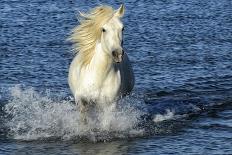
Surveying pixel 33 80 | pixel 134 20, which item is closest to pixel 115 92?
pixel 33 80

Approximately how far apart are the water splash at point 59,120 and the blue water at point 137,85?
0.05ft

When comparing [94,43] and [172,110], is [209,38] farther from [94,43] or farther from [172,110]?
[94,43]

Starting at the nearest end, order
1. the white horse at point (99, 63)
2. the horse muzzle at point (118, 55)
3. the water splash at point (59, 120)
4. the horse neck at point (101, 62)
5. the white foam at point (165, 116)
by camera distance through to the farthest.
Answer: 1. the horse muzzle at point (118, 55)
2. the white horse at point (99, 63)
3. the horse neck at point (101, 62)
4. the water splash at point (59, 120)
5. the white foam at point (165, 116)

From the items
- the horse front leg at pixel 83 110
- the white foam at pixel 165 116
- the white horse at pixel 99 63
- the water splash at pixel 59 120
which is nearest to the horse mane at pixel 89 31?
the white horse at pixel 99 63

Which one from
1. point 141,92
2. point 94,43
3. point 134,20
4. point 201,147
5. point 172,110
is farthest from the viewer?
point 134,20

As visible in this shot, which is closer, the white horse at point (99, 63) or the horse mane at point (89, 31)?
the white horse at point (99, 63)

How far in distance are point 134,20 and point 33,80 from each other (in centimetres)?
625

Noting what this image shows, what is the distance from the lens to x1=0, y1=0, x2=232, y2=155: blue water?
29.6 ft

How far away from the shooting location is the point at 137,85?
40.0 ft

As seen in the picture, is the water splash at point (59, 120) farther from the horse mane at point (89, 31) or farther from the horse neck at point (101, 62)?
the horse mane at point (89, 31)

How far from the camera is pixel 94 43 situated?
9492 mm

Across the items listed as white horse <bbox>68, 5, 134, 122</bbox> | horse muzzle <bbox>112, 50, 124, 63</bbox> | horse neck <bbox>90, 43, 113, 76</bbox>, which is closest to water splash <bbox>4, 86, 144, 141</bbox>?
white horse <bbox>68, 5, 134, 122</bbox>

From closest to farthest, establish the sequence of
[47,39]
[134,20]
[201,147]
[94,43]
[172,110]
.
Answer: [201,147] → [94,43] → [172,110] → [47,39] → [134,20]

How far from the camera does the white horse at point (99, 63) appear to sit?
864cm
